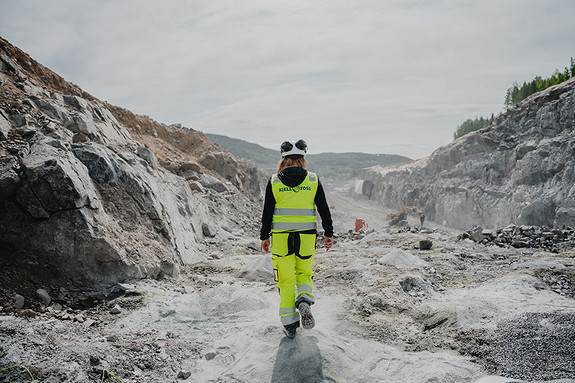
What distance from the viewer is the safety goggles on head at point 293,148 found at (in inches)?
163

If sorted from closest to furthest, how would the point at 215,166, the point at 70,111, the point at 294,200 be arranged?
the point at 294,200 → the point at 70,111 → the point at 215,166

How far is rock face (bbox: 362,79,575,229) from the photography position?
24.0 metres

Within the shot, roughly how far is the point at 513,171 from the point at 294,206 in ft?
104

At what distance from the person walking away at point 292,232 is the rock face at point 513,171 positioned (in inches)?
974

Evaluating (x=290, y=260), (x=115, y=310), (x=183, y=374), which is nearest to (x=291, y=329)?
(x=290, y=260)

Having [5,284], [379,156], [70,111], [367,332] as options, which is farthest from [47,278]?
[379,156]

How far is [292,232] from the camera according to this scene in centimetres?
389

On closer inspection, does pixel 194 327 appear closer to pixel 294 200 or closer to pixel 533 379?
pixel 294 200

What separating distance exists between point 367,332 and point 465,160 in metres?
37.0

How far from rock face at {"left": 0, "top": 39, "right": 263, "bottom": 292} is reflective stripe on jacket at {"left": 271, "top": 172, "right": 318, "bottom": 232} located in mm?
3424

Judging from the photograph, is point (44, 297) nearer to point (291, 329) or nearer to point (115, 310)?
point (115, 310)

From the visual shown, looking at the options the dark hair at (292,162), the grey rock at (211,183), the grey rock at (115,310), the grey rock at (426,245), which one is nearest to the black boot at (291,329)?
the dark hair at (292,162)

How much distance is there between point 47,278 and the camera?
→ 5004 millimetres

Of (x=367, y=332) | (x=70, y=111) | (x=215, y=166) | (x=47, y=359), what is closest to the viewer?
(x=47, y=359)
